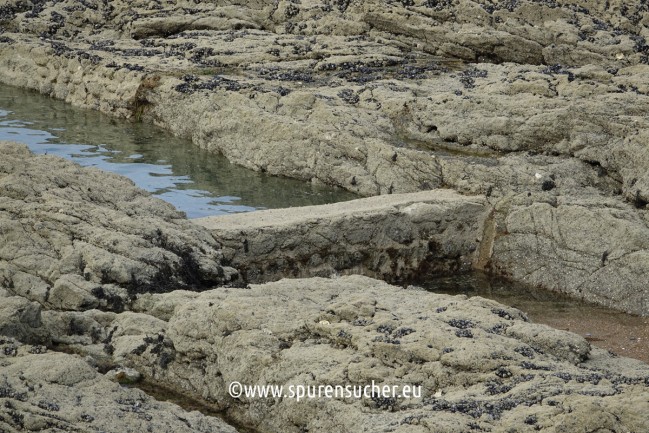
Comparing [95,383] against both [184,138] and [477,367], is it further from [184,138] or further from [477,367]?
[184,138]

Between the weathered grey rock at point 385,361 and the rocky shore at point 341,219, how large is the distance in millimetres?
26

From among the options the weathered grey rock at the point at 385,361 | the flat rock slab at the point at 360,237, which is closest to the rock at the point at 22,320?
the weathered grey rock at the point at 385,361

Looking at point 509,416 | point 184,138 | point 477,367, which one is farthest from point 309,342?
point 184,138

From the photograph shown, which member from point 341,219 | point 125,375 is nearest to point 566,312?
point 341,219

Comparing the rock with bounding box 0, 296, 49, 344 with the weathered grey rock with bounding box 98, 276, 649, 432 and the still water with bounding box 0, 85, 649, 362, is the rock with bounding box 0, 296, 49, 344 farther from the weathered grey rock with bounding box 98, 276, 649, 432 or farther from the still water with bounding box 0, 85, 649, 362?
the still water with bounding box 0, 85, 649, 362

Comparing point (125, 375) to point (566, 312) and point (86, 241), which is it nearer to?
point (86, 241)

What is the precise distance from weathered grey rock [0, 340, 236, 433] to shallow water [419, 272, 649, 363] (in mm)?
5473

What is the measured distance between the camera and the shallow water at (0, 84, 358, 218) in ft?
62.3

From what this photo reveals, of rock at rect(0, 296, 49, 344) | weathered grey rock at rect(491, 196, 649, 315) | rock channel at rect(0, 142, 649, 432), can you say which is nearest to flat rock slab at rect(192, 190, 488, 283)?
rock channel at rect(0, 142, 649, 432)

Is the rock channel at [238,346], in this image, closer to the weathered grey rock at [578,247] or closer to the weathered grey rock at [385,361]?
the weathered grey rock at [385,361]

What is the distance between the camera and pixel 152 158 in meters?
21.5

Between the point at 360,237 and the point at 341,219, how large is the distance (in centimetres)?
41

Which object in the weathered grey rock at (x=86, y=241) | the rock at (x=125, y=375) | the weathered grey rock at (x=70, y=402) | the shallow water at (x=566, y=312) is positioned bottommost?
the shallow water at (x=566, y=312)

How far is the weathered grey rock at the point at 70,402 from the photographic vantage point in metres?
9.72
